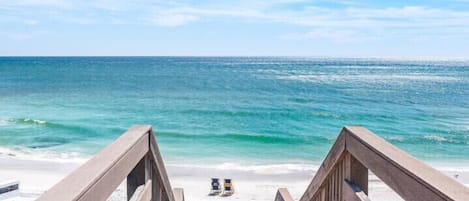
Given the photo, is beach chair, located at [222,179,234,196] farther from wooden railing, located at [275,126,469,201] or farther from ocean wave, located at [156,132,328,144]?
wooden railing, located at [275,126,469,201]

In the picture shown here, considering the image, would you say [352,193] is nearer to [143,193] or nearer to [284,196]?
[143,193]

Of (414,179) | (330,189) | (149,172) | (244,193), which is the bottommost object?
(244,193)

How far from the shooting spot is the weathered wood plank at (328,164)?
2191 mm

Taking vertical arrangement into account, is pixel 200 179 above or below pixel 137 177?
below

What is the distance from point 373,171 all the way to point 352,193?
31 cm

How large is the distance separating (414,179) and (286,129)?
22374 mm

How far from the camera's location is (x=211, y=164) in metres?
16.3

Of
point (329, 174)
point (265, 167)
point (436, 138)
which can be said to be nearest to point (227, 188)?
point (265, 167)

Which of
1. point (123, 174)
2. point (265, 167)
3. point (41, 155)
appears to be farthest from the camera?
point (41, 155)

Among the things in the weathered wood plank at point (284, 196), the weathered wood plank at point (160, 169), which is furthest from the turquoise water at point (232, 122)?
the weathered wood plank at point (160, 169)

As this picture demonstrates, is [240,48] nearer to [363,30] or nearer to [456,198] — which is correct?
[363,30]

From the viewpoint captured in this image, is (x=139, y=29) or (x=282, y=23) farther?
(x=139, y=29)

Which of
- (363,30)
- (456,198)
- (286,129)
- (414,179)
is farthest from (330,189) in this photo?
(363,30)

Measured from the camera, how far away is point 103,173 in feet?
4.33
